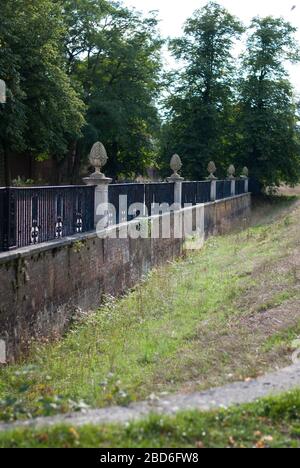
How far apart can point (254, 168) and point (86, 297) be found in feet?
99.0

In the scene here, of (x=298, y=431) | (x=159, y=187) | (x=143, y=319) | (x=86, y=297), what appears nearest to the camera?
(x=298, y=431)

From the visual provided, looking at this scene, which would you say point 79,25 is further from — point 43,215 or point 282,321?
point 282,321

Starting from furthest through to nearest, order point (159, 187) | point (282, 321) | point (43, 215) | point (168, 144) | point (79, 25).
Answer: point (168, 144)
point (79, 25)
point (159, 187)
point (43, 215)
point (282, 321)

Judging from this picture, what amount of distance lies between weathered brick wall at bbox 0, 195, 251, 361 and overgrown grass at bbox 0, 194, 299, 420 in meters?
0.29

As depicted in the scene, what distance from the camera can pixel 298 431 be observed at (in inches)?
155

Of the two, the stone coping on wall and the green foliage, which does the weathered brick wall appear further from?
the green foliage

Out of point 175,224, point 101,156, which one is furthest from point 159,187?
point 101,156

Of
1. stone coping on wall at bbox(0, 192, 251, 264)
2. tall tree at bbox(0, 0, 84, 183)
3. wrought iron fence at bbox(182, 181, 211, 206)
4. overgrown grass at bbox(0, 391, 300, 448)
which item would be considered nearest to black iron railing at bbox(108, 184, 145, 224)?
stone coping on wall at bbox(0, 192, 251, 264)

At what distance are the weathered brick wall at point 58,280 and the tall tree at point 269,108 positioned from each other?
85.2ft

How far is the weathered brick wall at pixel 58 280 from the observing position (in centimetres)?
750

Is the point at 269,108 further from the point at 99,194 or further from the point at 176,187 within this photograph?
the point at 99,194

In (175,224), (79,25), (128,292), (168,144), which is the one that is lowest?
(128,292)

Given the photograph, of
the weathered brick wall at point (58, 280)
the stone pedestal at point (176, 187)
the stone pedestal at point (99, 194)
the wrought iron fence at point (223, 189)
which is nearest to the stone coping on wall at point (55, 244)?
the weathered brick wall at point (58, 280)

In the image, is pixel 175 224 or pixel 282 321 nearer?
pixel 282 321
